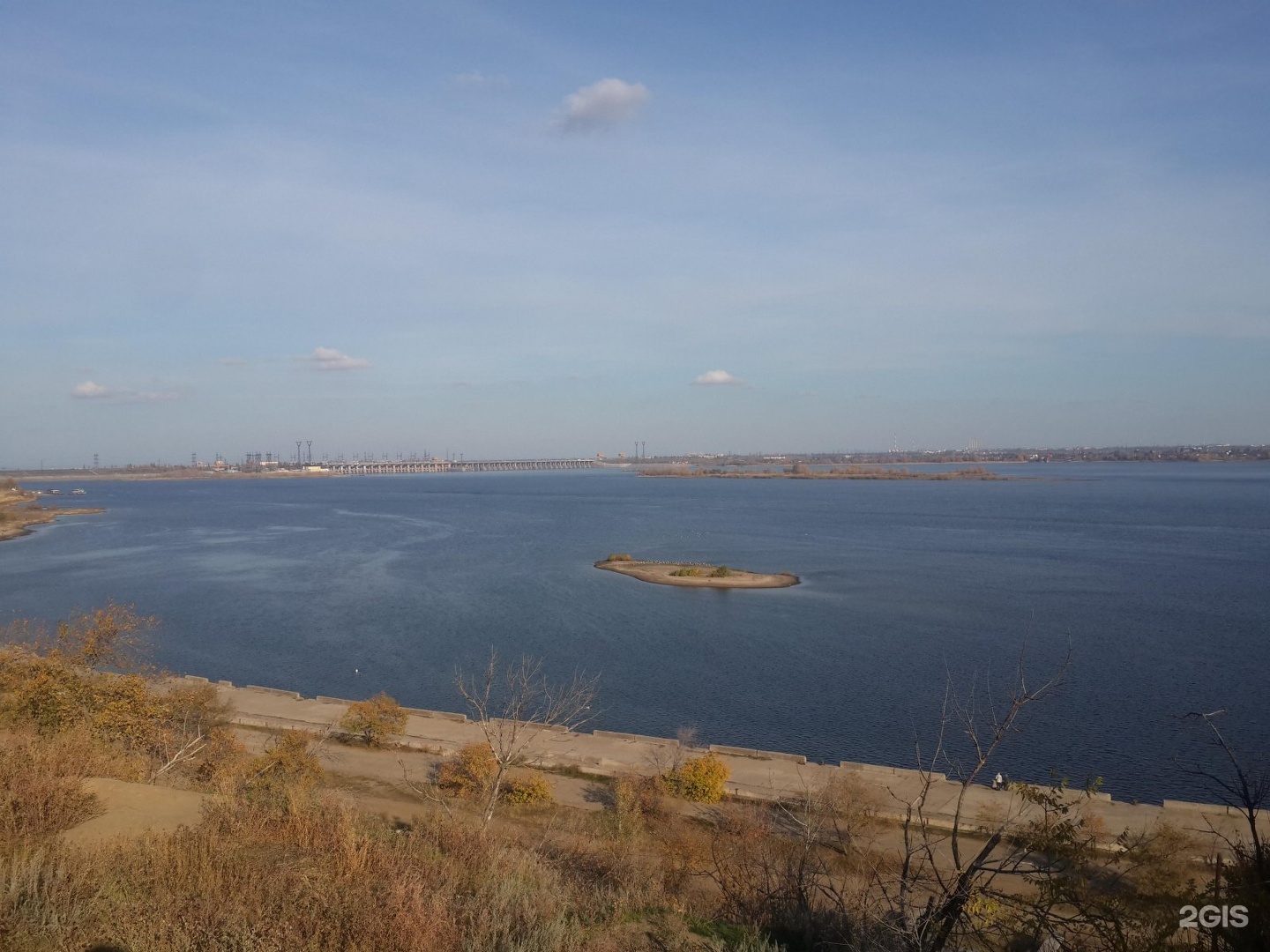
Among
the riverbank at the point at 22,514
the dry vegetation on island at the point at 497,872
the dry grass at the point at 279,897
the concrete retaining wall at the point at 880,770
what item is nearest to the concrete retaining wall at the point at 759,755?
the concrete retaining wall at the point at 880,770

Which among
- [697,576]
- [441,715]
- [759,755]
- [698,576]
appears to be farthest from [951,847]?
[698,576]

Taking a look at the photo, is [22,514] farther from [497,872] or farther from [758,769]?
[497,872]

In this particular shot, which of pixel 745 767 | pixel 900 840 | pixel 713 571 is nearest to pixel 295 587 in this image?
pixel 713 571

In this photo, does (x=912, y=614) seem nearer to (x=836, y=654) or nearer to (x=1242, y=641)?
(x=836, y=654)

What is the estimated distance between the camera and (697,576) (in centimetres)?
3884

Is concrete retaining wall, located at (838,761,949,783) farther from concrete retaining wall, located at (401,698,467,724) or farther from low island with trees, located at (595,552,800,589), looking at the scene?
low island with trees, located at (595,552,800,589)

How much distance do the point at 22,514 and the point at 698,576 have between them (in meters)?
68.2

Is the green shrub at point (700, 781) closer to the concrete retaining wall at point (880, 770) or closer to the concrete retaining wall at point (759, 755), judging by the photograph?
the concrete retaining wall at point (759, 755)

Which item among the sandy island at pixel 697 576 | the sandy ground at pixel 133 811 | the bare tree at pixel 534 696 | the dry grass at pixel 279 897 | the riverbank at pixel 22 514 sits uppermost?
the dry grass at pixel 279 897

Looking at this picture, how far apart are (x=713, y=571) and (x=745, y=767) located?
24213 mm

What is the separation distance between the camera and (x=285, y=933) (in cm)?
428

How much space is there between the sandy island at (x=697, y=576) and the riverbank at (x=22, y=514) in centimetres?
4686

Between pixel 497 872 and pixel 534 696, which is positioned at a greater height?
pixel 497 872

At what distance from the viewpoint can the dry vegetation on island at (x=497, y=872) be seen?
154 inches
